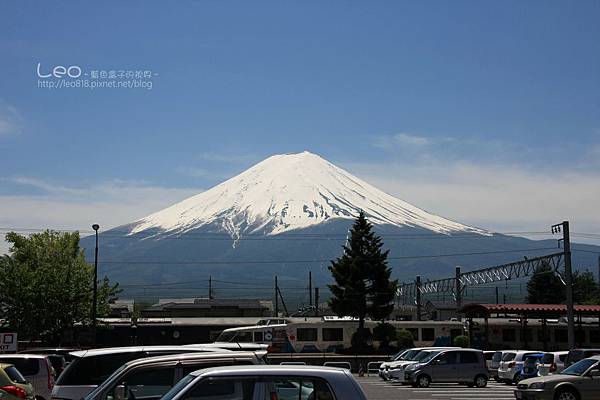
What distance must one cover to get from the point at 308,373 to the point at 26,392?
27.7 feet

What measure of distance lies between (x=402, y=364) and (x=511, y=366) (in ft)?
14.3

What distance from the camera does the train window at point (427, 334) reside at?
56.8 metres

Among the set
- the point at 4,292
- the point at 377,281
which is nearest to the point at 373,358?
the point at 377,281

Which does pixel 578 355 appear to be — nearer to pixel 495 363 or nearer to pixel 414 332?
pixel 495 363

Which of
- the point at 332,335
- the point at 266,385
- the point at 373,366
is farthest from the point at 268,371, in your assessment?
the point at 332,335

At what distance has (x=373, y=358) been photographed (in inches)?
1891

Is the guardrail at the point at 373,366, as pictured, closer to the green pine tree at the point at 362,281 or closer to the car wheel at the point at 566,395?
the green pine tree at the point at 362,281

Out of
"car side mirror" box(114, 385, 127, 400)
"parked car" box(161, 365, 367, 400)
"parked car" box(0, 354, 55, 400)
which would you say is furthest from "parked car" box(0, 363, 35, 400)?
"parked car" box(161, 365, 367, 400)

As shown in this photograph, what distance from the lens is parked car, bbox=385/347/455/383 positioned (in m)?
31.6

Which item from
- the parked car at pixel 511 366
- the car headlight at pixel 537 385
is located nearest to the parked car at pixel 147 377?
the car headlight at pixel 537 385

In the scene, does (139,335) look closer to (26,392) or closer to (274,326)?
(274,326)

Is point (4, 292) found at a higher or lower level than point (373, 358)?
higher

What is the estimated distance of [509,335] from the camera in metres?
57.1

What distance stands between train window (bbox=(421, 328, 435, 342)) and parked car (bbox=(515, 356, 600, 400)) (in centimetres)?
3756
